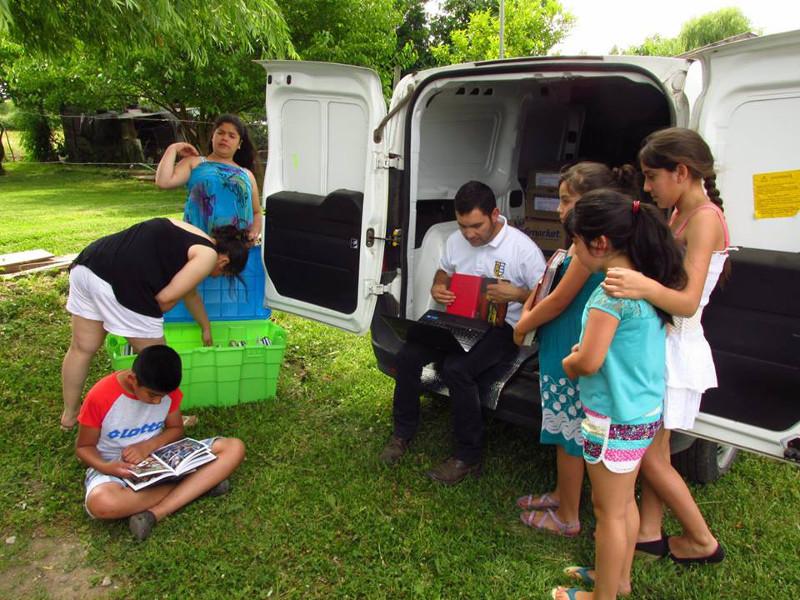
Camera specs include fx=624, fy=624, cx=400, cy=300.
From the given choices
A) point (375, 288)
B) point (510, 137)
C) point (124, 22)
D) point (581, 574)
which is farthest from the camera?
point (510, 137)

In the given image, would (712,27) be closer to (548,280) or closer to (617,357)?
(548,280)

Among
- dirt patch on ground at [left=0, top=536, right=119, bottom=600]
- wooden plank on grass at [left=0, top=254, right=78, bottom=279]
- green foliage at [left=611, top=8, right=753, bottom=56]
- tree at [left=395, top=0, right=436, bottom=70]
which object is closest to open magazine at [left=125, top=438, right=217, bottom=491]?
dirt patch on ground at [left=0, top=536, right=119, bottom=600]

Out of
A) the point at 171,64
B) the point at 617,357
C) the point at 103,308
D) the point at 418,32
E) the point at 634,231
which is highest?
the point at 418,32

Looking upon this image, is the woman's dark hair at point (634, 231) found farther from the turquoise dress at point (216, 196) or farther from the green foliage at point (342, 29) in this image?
the green foliage at point (342, 29)

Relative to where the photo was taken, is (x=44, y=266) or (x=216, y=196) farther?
(x=44, y=266)

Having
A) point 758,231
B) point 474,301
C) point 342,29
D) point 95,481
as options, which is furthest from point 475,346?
point 342,29

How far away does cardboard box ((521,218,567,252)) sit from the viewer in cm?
483

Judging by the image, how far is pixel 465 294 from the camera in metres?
3.51

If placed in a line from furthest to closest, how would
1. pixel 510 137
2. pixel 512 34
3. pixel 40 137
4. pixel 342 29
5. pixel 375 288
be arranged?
pixel 40 137, pixel 512 34, pixel 342 29, pixel 510 137, pixel 375 288

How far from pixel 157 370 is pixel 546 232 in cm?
322

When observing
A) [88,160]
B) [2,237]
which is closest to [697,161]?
[2,237]

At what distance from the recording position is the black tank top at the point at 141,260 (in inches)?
126

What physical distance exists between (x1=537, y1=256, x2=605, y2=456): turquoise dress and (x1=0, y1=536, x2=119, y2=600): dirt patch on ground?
1.92 metres

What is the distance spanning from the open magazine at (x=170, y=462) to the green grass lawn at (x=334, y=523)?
0.71 ft
